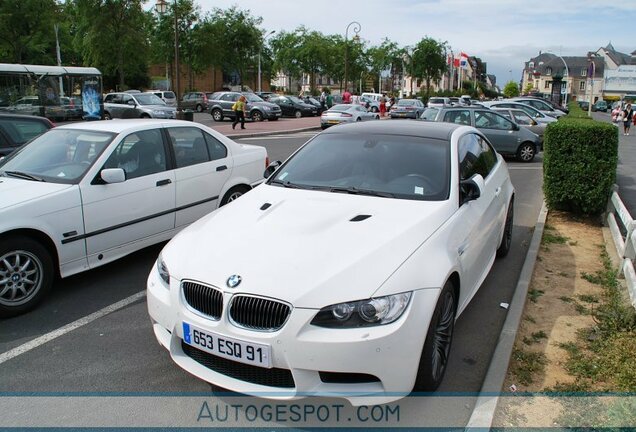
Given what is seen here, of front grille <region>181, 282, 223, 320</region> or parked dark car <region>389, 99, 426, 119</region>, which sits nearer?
front grille <region>181, 282, 223, 320</region>

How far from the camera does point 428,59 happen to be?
2532 inches

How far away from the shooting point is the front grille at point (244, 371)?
3.02 m

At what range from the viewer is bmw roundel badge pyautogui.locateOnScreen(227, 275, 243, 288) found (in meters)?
3.08

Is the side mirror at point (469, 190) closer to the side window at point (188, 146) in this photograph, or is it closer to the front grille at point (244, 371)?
the front grille at point (244, 371)

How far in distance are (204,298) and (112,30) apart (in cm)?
4109

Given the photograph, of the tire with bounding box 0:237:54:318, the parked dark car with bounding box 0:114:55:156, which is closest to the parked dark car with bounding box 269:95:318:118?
the parked dark car with bounding box 0:114:55:156

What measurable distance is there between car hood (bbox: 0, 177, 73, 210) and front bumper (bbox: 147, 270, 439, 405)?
2.49 m

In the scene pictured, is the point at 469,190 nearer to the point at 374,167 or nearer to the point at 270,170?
the point at 374,167

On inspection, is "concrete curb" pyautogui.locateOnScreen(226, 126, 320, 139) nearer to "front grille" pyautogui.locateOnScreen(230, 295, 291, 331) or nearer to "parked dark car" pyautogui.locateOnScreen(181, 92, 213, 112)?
"parked dark car" pyautogui.locateOnScreen(181, 92, 213, 112)

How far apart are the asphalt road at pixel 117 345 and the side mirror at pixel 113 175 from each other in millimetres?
1077

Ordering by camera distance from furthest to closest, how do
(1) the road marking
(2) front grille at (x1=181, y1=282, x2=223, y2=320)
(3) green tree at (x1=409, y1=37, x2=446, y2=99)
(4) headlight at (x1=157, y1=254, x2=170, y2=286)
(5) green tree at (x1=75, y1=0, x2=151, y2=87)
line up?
(3) green tree at (x1=409, y1=37, x2=446, y2=99) → (5) green tree at (x1=75, y1=0, x2=151, y2=87) → (1) the road marking → (4) headlight at (x1=157, y1=254, x2=170, y2=286) → (2) front grille at (x1=181, y1=282, x2=223, y2=320)

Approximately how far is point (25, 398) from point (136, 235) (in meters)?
2.40

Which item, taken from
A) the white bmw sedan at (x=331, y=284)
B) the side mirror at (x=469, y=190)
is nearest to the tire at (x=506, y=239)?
the white bmw sedan at (x=331, y=284)

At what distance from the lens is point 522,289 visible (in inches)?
203
